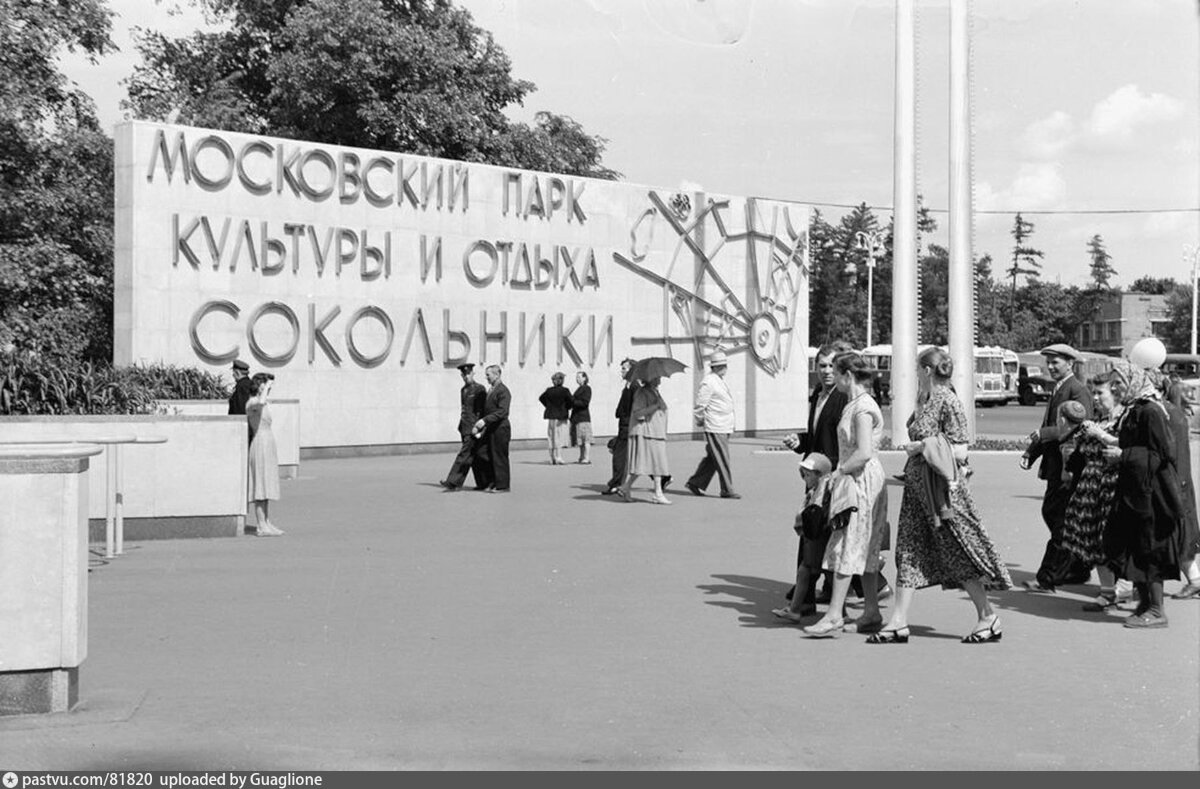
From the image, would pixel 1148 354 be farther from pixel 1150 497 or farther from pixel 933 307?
pixel 933 307

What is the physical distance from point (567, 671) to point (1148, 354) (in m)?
4.58

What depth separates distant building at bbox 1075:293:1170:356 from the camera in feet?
398

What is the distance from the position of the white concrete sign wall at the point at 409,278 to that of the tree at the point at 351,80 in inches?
351

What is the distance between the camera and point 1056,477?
11.2m

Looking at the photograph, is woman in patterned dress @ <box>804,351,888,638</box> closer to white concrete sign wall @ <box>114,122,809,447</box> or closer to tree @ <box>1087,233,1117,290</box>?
white concrete sign wall @ <box>114,122,809,447</box>

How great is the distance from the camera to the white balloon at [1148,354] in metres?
9.71

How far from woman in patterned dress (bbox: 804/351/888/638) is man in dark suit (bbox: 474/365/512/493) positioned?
10.0m

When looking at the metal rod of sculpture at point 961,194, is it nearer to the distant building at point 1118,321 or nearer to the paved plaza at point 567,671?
the paved plaza at point 567,671

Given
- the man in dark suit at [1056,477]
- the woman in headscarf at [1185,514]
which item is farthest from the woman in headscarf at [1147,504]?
the man in dark suit at [1056,477]

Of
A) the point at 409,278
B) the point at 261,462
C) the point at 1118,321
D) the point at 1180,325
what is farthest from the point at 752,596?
the point at 1118,321

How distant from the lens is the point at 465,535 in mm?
14125

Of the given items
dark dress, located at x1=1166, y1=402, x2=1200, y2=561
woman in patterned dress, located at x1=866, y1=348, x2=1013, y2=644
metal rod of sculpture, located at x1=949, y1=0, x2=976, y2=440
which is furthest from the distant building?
woman in patterned dress, located at x1=866, y1=348, x2=1013, y2=644

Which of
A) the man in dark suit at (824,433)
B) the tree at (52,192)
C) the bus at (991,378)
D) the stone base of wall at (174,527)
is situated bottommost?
the stone base of wall at (174,527)
